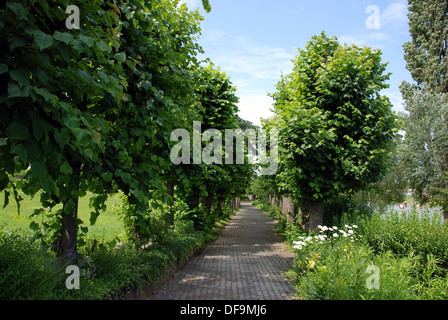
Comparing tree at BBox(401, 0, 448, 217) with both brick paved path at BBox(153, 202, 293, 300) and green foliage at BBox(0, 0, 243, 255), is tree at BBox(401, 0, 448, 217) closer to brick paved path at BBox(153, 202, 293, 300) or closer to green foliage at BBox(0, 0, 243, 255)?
brick paved path at BBox(153, 202, 293, 300)

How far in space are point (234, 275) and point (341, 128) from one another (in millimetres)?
5740

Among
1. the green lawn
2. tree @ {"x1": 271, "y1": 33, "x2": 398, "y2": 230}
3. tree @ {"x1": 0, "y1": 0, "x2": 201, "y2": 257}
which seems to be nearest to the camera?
tree @ {"x1": 0, "y1": 0, "x2": 201, "y2": 257}

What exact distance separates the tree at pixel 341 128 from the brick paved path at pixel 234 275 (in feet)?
9.13

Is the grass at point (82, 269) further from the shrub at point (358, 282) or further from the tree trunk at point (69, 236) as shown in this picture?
the shrub at point (358, 282)

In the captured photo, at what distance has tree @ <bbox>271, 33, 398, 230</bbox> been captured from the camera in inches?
365

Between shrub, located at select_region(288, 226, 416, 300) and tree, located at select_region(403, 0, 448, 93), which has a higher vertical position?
tree, located at select_region(403, 0, 448, 93)

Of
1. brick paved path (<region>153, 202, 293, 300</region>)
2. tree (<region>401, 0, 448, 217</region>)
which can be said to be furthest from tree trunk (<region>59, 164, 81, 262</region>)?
tree (<region>401, 0, 448, 217</region>)

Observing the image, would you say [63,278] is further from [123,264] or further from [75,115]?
[75,115]

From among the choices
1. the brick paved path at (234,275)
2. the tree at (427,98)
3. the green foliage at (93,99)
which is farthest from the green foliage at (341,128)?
the tree at (427,98)

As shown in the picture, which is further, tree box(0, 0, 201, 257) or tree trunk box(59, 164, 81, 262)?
tree trunk box(59, 164, 81, 262)

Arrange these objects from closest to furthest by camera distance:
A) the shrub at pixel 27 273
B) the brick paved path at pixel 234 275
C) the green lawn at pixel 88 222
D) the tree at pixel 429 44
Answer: the shrub at pixel 27 273
the brick paved path at pixel 234 275
the green lawn at pixel 88 222
the tree at pixel 429 44

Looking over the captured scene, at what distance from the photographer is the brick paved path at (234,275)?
6570 mm

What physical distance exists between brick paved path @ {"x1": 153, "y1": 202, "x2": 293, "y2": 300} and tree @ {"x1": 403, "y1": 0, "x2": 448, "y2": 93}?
20805 millimetres

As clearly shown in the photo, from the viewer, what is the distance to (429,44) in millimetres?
24938
